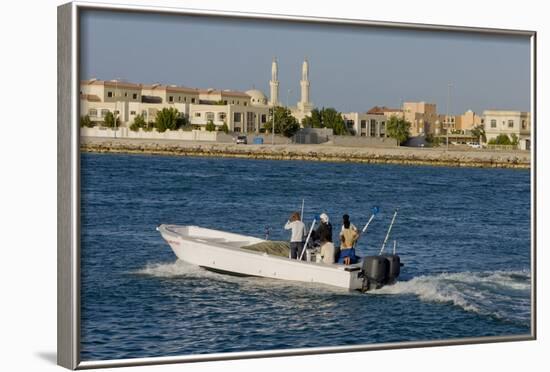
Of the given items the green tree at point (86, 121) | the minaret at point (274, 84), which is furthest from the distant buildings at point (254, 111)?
the green tree at point (86, 121)

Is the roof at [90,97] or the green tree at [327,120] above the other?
the roof at [90,97]

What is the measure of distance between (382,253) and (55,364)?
4681 millimetres

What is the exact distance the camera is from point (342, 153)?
18.4 meters

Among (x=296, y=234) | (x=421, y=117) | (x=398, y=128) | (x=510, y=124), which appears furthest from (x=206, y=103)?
(x=510, y=124)

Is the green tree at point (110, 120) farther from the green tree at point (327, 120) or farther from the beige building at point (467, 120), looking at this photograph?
the beige building at point (467, 120)

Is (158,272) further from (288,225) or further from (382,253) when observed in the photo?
(382,253)

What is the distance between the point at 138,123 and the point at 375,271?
346 cm

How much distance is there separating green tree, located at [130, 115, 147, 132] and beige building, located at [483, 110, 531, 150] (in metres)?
4.36

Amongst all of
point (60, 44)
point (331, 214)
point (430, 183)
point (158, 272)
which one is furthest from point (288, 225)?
point (60, 44)

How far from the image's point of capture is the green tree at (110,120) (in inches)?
560

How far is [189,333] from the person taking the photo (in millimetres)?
14383

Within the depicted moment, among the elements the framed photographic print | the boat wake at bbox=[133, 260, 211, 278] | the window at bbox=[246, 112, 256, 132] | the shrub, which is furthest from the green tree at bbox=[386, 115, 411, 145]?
the boat wake at bbox=[133, 260, 211, 278]

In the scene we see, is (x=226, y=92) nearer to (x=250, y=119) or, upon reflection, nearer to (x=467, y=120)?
(x=250, y=119)

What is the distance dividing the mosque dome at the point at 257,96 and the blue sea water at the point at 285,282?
1364 millimetres
